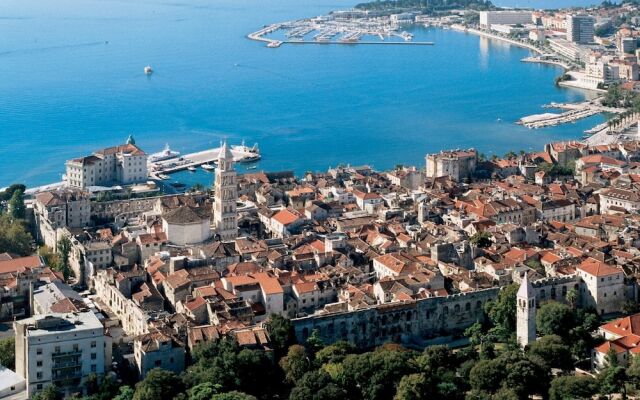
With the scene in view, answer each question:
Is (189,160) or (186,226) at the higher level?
(189,160)

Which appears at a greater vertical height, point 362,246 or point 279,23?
point 279,23

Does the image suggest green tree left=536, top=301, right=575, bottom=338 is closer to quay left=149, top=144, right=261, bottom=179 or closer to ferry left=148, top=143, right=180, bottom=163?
quay left=149, top=144, right=261, bottom=179

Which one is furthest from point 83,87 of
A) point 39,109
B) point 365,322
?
point 365,322

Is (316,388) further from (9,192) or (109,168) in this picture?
(109,168)

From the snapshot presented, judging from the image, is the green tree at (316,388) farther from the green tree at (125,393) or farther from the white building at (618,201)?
the white building at (618,201)

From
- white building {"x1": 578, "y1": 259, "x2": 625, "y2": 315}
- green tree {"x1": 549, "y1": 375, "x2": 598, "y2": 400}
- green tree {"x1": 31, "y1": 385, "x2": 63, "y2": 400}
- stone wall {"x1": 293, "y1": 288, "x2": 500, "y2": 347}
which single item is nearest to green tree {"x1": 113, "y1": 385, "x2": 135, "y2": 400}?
green tree {"x1": 31, "y1": 385, "x2": 63, "y2": 400}

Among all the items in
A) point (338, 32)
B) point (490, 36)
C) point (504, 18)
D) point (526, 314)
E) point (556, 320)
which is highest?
point (504, 18)

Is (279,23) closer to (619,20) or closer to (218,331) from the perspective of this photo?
(619,20)

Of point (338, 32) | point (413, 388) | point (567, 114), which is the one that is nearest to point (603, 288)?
point (413, 388)
